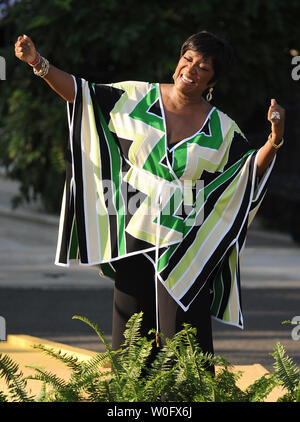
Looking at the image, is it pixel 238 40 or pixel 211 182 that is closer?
pixel 211 182

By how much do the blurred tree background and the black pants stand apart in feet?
22.7

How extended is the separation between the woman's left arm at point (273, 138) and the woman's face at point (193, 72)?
304 millimetres

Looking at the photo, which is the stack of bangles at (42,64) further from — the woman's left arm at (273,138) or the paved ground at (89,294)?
the paved ground at (89,294)

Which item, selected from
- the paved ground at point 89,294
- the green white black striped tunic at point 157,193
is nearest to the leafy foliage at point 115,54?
the paved ground at point 89,294

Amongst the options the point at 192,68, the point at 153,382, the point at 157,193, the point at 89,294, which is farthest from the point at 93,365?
the point at 89,294

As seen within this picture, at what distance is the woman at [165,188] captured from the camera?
3822 millimetres

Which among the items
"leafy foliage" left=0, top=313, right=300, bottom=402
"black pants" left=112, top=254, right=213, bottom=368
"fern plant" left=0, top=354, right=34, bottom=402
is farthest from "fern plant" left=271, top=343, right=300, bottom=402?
"fern plant" left=0, top=354, right=34, bottom=402

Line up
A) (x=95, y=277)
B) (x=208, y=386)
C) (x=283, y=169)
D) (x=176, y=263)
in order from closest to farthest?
1. (x=208, y=386)
2. (x=176, y=263)
3. (x=95, y=277)
4. (x=283, y=169)

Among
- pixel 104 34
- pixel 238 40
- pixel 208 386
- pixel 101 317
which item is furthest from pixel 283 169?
pixel 208 386

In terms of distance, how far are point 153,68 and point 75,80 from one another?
7224 mm

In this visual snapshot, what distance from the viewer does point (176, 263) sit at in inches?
152

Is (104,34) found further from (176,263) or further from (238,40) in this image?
(176,263)

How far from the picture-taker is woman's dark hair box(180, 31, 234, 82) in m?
3.82

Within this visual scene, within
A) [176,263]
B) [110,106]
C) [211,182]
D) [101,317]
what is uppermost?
[110,106]
